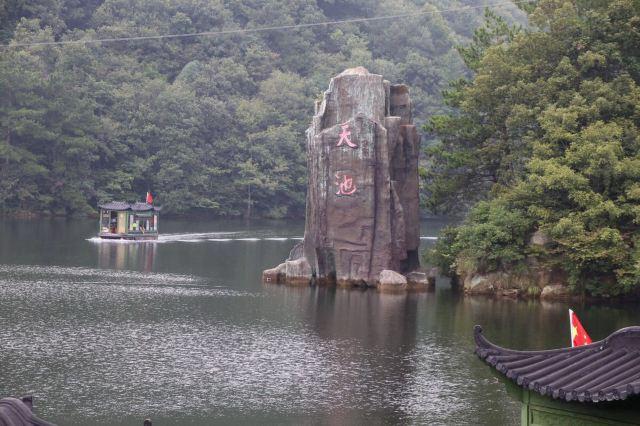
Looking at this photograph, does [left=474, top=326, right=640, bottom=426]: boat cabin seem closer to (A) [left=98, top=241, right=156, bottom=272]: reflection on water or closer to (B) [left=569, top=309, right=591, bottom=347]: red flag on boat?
(B) [left=569, top=309, right=591, bottom=347]: red flag on boat

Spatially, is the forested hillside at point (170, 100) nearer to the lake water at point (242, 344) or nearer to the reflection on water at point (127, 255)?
the reflection on water at point (127, 255)

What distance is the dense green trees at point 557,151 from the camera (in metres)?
29.2

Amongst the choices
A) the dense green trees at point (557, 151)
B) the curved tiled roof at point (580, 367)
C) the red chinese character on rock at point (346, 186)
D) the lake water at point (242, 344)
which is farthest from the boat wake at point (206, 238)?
the curved tiled roof at point (580, 367)

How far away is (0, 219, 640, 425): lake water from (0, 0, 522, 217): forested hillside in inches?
979

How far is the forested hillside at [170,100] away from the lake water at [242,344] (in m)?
24.9

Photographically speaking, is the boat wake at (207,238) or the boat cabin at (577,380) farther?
the boat wake at (207,238)

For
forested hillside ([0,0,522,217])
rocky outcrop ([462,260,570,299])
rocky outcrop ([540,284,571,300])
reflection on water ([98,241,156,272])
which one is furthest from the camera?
forested hillside ([0,0,522,217])

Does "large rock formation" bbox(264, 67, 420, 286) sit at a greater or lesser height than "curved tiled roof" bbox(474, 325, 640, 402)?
greater

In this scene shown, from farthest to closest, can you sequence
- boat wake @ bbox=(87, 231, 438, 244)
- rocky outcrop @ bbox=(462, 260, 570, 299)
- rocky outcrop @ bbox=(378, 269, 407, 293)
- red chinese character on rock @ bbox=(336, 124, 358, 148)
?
1. boat wake @ bbox=(87, 231, 438, 244)
2. red chinese character on rock @ bbox=(336, 124, 358, 148)
3. rocky outcrop @ bbox=(378, 269, 407, 293)
4. rocky outcrop @ bbox=(462, 260, 570, 299)

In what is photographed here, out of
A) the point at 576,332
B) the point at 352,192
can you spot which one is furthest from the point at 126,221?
the point at 576,332

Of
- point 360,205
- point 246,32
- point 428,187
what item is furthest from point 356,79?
point 246,32

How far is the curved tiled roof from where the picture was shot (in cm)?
816

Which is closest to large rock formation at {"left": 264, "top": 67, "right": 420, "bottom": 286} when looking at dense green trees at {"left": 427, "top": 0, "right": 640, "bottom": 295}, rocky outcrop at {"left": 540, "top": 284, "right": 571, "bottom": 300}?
dense green trees at {"left": 427, "top": 0, "right": 640, "bottom": 295}

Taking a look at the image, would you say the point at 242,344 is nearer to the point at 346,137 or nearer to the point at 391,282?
the point at 391,282
